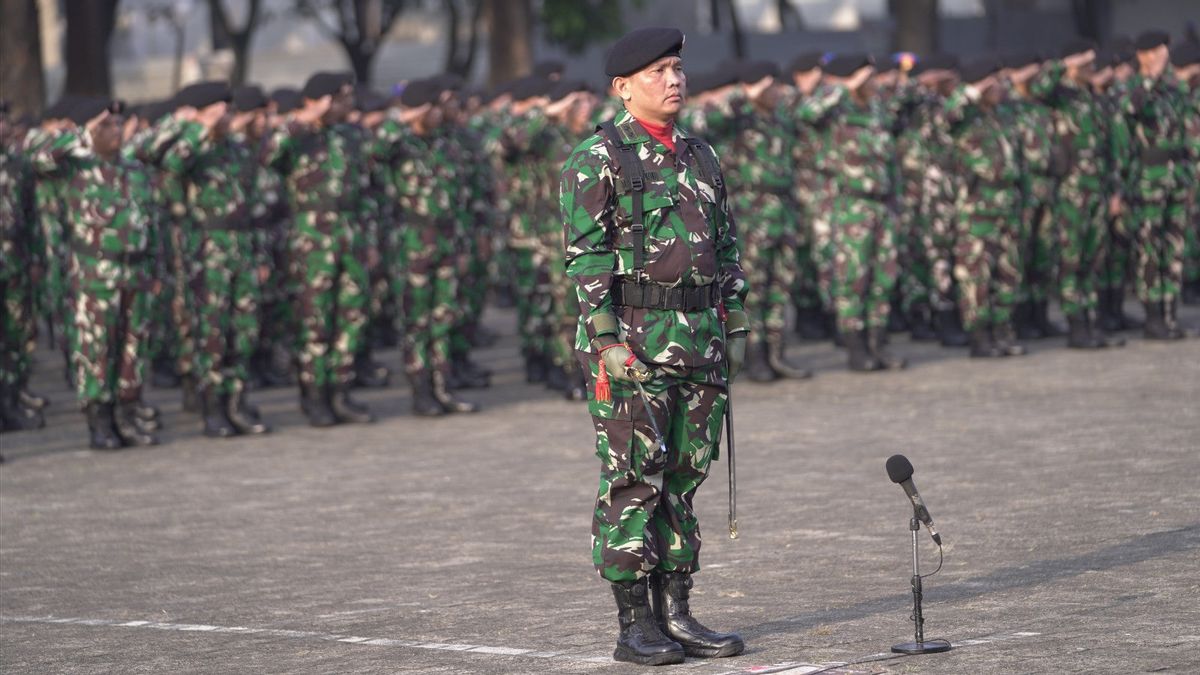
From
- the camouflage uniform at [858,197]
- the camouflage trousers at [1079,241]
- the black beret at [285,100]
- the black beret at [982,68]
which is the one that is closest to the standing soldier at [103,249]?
the black beret at [285,100]

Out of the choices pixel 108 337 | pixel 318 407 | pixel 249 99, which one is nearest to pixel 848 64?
pixel 249 99

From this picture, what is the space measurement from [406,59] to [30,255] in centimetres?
4419

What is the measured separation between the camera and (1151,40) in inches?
677

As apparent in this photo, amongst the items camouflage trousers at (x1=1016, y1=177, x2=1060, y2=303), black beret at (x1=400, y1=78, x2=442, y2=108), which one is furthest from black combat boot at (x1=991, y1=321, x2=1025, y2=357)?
black beret at (x1=400, y1=78, x2=442, y2=108)

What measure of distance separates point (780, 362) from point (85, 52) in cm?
1427

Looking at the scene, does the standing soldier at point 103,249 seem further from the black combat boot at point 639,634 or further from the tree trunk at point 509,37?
the tree trunk at point 509,37

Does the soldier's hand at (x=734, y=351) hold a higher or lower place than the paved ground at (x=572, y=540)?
higher

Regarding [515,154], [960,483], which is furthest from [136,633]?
[515,154]

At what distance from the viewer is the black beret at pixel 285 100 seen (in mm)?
15184

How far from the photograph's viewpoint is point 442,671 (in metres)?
7.31

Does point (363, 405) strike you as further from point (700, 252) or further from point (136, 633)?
point (700, 252)

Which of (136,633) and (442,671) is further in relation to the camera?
(136,633)

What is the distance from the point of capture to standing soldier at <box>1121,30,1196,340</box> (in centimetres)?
1709

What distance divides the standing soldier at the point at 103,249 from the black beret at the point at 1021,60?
6829mm
